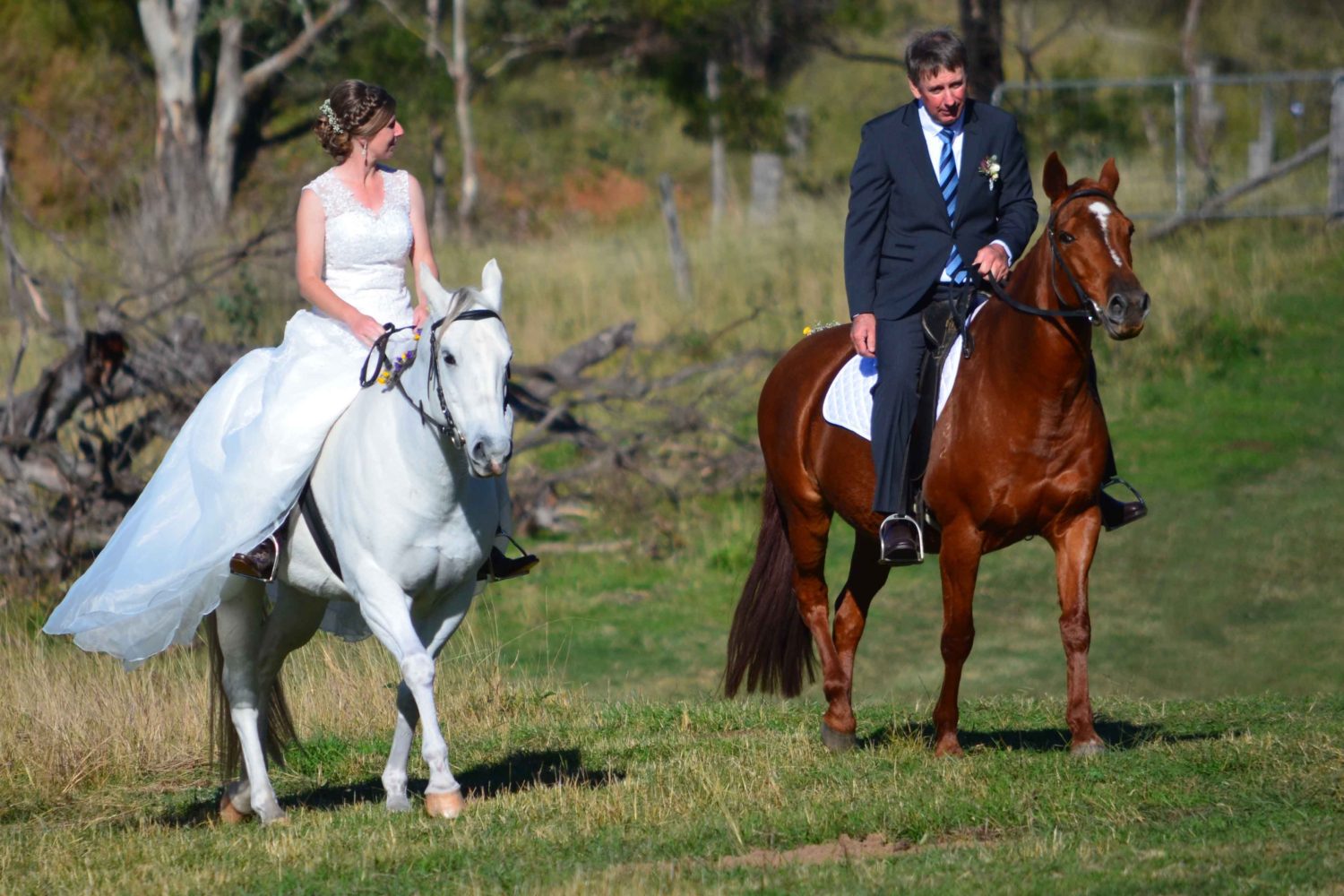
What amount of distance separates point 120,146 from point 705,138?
36.7 feet

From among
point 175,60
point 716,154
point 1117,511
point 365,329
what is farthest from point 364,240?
point 716,154

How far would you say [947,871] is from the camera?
547 cm

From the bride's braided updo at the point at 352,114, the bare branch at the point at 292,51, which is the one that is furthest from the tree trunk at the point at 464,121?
the bride's braided updo at the point at 352,114

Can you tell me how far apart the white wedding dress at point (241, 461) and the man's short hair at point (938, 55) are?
225 cm

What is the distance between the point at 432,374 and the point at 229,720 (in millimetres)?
2163

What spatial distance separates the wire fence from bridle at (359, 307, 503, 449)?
14606mm

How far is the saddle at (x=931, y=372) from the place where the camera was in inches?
295

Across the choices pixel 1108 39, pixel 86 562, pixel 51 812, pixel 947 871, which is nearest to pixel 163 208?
pixel 86 562

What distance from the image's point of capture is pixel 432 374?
6.29 meters

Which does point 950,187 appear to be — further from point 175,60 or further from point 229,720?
point 175,60

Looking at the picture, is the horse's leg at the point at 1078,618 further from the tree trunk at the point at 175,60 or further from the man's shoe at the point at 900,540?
the tree trunk at the point at 175,60

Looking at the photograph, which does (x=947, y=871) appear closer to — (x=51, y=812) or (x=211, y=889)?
(x=211, y=889)

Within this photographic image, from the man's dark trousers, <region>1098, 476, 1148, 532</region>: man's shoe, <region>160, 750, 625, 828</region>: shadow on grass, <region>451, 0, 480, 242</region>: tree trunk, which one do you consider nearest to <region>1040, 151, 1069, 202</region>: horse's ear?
the man's dark trousers

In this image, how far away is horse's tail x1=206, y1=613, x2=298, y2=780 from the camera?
7.47 m
